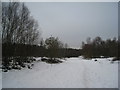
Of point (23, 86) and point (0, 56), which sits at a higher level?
point (0, 56)

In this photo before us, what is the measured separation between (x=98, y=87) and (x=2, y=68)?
26.6 ft

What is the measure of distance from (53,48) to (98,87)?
1691 cm

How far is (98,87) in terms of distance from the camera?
930cm

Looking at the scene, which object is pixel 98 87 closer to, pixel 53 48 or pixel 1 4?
pixel 1 4

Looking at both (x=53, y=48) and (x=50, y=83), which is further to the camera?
(x=53, y=48)

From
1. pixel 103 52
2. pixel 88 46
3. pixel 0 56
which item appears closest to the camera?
pixel 0 56

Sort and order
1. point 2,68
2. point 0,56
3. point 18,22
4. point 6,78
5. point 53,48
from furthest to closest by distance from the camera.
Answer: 1. point 53,48
2. point 18,22
3. point 0,56
4. point 2,68
5. point 6,78

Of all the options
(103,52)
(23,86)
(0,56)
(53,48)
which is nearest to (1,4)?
(0,56)

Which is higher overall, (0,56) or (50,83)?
(0,56)

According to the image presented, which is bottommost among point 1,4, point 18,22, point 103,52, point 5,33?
point 103,52

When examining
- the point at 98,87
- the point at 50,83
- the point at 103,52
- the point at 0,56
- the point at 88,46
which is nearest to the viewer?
the point at 98,87

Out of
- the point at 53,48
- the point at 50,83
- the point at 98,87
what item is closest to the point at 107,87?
the point at 98,87

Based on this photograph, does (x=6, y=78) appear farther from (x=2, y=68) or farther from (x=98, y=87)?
(x=98, y=87)

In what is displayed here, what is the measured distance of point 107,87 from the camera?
937cm
